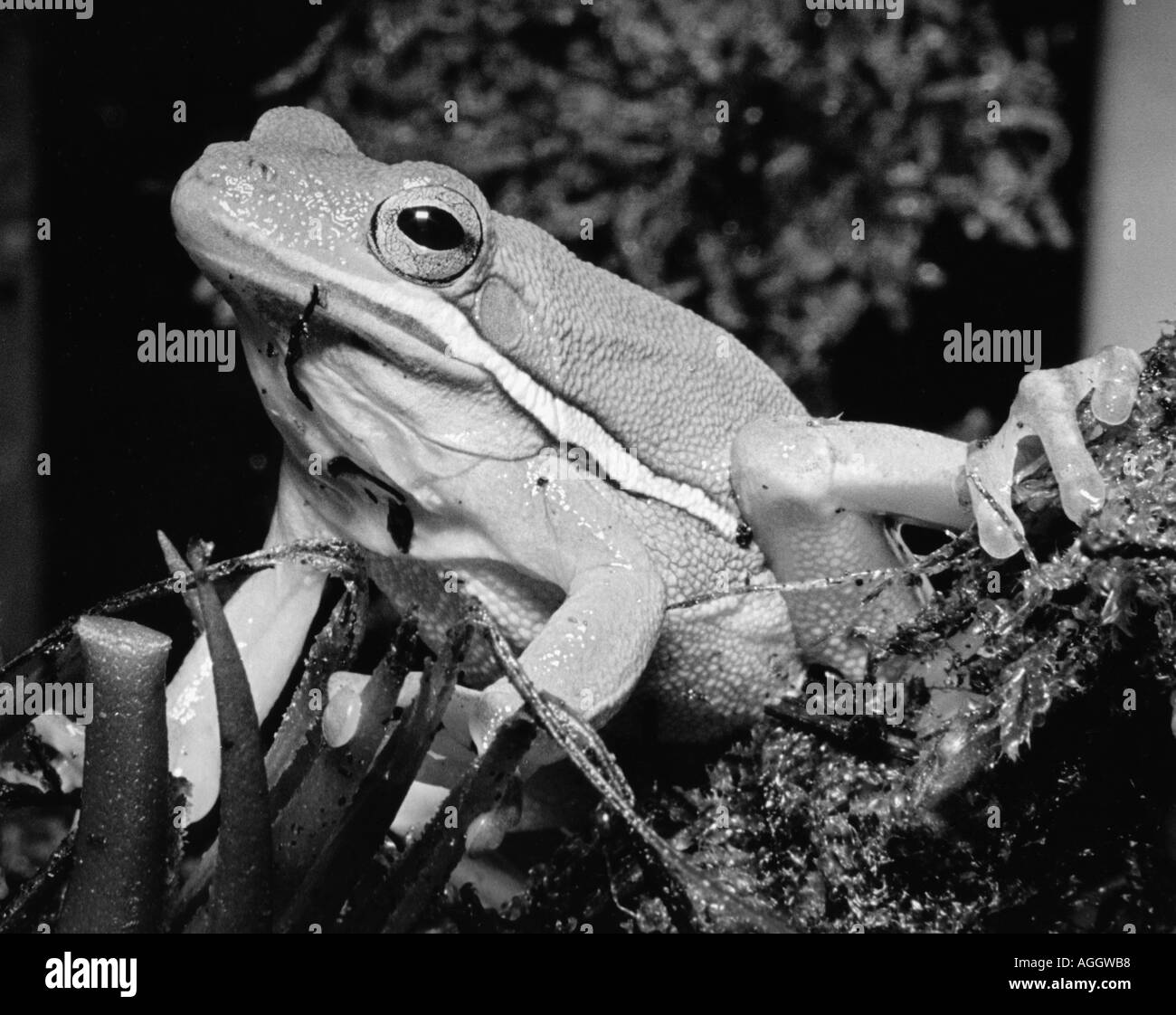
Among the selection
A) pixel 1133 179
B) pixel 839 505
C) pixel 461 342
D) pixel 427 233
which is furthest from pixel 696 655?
pixel 1133 179

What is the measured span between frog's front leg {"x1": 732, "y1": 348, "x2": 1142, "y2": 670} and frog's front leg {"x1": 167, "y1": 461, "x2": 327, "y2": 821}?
56cm

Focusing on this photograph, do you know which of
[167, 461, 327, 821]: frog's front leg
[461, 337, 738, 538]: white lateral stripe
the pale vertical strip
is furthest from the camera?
the pale vertical strip

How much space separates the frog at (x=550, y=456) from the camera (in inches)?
41.8

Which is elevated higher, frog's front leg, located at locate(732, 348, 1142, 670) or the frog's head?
the frog's head

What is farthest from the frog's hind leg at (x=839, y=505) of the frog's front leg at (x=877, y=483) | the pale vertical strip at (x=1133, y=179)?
the pale vertical strip at (x=1133, y=179)

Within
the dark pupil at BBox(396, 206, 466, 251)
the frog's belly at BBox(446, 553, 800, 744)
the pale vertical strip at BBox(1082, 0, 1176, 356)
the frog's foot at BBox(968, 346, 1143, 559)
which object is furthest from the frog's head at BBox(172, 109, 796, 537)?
the pale vertical strip at BBox(1082, 0, 1176, 356)

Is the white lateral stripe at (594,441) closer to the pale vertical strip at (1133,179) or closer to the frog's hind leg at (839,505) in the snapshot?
the frog's hind leg at (839,505)

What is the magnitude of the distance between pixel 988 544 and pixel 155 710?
0.75 meters

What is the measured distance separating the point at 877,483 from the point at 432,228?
542 mm

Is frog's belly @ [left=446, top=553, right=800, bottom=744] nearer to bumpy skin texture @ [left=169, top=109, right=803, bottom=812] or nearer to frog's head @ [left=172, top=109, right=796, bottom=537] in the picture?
bumpy skin texture @ [left=169, top=109, right=803, bottom=812]

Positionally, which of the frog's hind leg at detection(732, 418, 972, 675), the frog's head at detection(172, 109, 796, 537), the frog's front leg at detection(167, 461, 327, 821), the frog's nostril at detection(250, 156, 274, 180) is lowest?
the frog's front leg at detection(167, 461, 327, 821)

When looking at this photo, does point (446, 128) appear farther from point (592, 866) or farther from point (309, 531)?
point (592, 866)

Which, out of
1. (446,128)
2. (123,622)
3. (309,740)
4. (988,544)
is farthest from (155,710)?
(446,128)

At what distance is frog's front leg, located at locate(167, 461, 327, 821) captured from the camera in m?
1.35
